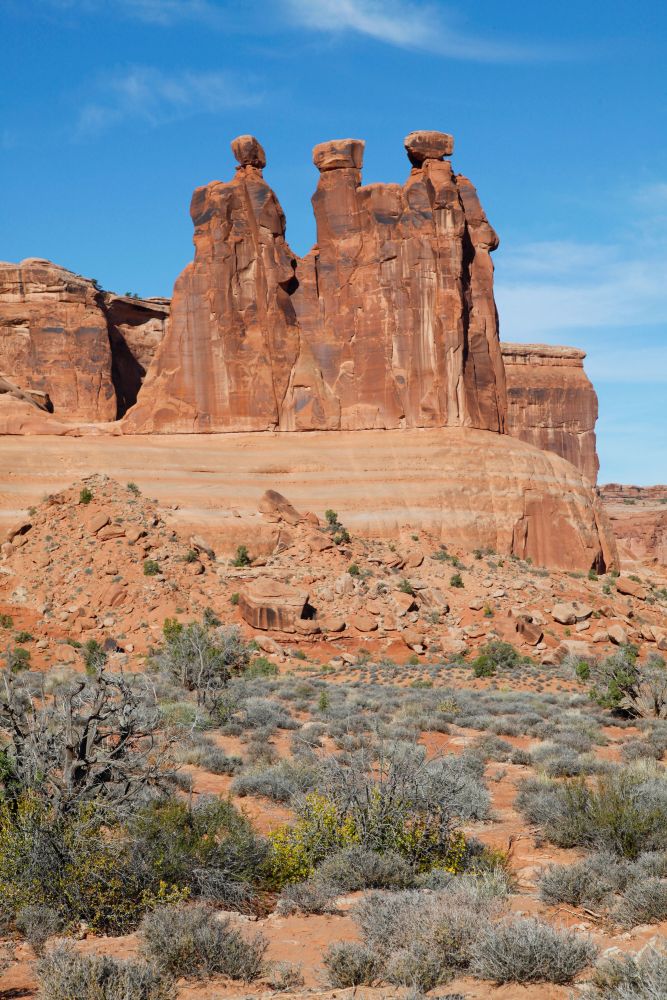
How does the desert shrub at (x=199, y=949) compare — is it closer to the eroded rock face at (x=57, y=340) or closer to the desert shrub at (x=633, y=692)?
the desert shrub at (x=633, y=692)

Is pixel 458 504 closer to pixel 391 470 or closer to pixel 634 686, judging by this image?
pixel 391 470

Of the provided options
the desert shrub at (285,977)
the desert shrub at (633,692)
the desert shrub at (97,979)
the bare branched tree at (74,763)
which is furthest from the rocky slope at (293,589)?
the desert shrub at (97,979)

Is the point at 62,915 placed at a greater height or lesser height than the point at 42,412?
lesser

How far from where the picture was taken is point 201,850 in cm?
977

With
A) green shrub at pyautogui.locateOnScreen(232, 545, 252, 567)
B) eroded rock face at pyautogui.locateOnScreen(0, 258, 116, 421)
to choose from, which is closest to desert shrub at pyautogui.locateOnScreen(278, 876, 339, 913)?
green shrub at pyautogui.locateOnScreen(232, 545, 252, 567)

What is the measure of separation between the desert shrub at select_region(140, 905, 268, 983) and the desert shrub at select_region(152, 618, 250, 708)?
12.1 m

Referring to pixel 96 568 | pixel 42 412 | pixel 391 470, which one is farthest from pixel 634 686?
pixel 42 412

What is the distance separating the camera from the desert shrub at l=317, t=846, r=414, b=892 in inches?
385

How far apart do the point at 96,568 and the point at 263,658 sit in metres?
10.6

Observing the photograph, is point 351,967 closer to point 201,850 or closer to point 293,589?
point 201,850

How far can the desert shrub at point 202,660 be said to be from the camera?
78.4ft

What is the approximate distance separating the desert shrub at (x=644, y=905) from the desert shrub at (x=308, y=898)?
8.96ft

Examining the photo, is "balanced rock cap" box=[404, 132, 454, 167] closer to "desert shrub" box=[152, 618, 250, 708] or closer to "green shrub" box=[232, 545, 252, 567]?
"green shrub" box=[232, 545, 252, 567]

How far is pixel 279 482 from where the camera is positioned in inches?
1934
